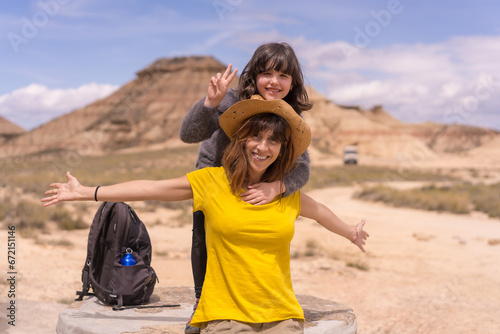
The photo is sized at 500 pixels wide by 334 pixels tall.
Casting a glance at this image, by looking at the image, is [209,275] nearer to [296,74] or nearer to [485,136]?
[296,74]

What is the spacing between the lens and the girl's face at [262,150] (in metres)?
2.44

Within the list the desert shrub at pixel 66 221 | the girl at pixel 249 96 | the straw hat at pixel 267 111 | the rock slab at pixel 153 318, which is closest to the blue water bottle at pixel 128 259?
the rock slab at pixel 153 318

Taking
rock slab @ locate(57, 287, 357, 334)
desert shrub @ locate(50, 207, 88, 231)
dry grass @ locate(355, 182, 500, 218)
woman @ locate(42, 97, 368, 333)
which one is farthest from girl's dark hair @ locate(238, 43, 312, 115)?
dry grass @ locate(355, 182, 500, 218)

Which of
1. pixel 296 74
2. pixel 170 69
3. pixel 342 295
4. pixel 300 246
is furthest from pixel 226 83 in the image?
pixel 170 69

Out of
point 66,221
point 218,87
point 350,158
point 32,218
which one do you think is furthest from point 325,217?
point 350,158

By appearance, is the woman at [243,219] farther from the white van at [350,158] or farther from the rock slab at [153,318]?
the white van at [350,158]

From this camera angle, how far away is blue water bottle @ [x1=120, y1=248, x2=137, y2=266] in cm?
377

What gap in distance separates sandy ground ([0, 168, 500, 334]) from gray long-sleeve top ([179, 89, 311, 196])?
287 cm

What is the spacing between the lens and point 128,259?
12.4ft

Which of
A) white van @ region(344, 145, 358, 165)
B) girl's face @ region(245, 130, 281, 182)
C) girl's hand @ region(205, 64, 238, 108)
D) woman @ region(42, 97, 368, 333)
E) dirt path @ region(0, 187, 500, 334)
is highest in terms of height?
white van @ region(344, 145, 358, 165)

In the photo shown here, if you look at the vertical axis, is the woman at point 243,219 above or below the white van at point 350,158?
below

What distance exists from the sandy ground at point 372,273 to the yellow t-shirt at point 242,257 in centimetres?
300

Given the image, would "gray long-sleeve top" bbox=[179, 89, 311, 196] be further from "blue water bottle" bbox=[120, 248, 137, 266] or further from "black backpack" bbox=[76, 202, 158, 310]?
"blue water bottle" bbox=[120, 248, 137, 266]

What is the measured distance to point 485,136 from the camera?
88875 millimetres
